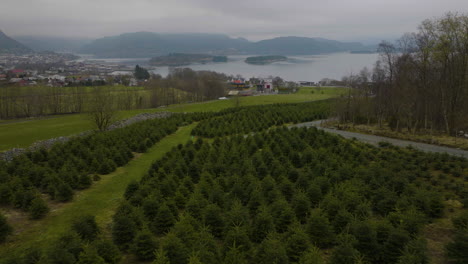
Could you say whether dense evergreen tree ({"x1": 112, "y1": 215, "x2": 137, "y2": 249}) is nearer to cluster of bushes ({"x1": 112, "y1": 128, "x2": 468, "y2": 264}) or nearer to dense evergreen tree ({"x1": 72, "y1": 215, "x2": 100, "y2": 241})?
cluster of bushes ({"x1": 112, "y1": 128, "x2": 468, "y2": 264})

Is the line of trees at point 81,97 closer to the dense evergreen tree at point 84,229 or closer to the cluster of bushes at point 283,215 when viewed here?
the cluster of bushes at point 283,215

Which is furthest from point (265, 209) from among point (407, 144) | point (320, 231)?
point (407, 144)

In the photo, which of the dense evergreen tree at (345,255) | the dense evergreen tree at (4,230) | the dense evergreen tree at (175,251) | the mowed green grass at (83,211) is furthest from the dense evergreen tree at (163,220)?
the dense evergreen tree at (345,255)

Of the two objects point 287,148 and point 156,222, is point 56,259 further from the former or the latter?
point 287,148

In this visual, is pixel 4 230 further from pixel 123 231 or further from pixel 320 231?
pixel 320 231

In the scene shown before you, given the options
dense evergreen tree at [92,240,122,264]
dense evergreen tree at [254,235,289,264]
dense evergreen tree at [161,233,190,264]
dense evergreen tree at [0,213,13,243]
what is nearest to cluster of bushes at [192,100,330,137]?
dense evergreen tree at [0,213,13,243]

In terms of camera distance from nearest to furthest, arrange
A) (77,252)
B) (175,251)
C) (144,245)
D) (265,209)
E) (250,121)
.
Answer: (175,251) < (77,252) < (144,245) < (265,209) < (250,121)

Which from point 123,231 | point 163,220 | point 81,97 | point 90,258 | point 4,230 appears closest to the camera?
point 90,258
